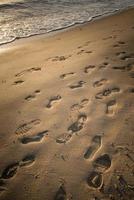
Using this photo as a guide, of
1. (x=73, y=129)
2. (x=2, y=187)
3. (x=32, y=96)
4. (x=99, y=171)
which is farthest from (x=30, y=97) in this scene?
(x=99, y=171)

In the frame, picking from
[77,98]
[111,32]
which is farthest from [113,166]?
[111,32]

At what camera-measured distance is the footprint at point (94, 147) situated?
2.57 meters

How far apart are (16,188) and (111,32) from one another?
554 cm

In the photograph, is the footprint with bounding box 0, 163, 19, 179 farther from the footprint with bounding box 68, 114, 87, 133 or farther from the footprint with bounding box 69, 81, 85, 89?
the footprint with bounding box 69, 81, 85, 89

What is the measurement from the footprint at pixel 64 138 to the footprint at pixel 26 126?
442 mm

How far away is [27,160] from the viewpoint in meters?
2.61

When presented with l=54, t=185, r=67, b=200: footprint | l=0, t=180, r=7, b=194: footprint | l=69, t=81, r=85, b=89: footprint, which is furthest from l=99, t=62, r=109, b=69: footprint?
l=0, t=180, r=7, b=194: footprint

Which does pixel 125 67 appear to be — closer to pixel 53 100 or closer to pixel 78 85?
pixel 78 85

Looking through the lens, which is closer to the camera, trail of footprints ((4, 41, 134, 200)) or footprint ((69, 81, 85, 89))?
trail of footprints ((4, 41, 134, 200))

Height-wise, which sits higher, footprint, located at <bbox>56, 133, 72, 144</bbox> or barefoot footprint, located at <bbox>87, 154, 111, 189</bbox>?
footprint, located at <bbox>56, 133, 72, 144</bbox>

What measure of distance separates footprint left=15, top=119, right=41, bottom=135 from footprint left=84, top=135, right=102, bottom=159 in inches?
32.0

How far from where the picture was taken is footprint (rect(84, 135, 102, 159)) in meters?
2.57

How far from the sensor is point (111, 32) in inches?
269

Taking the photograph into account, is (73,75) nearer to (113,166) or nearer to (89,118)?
(89,118)
